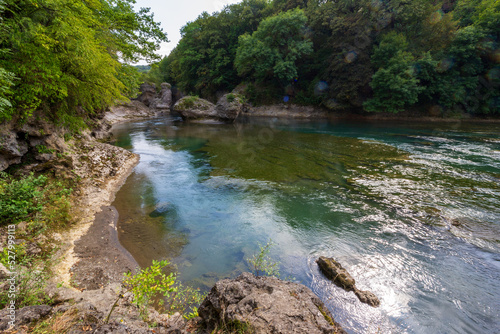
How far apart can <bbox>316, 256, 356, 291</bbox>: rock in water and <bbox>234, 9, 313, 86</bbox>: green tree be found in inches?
1241

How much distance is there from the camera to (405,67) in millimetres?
24766

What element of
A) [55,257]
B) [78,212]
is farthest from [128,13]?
[55,257]

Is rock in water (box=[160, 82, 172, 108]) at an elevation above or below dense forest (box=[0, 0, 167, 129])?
above

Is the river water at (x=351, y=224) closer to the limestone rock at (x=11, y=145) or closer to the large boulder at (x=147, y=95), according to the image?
the limestone rock at (x=11, y=145)

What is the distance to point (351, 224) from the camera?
6777mm

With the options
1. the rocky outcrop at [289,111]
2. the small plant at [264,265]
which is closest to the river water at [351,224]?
the small plant at [264,265]

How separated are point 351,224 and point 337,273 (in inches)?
97.9

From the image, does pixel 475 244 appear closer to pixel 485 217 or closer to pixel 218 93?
pixel 485 217

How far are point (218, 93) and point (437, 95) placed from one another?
35291 mm

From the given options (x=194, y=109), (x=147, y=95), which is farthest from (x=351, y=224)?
(x=147, y=95)

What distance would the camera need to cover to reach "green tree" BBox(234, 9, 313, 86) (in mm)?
31078

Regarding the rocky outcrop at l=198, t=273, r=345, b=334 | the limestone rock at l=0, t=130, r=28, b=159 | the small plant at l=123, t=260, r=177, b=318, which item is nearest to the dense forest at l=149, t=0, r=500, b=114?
the limestone rock at l=0, t=130, r=28, b=159

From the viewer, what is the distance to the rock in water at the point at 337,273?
453 centimetres

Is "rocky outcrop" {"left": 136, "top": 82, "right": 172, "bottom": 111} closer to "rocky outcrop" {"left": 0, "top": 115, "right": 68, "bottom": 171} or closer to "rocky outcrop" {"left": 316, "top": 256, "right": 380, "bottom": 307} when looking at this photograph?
"rocky outcrop" {"left": 0, "top": 115, "right": 68, "bottom": 171}
